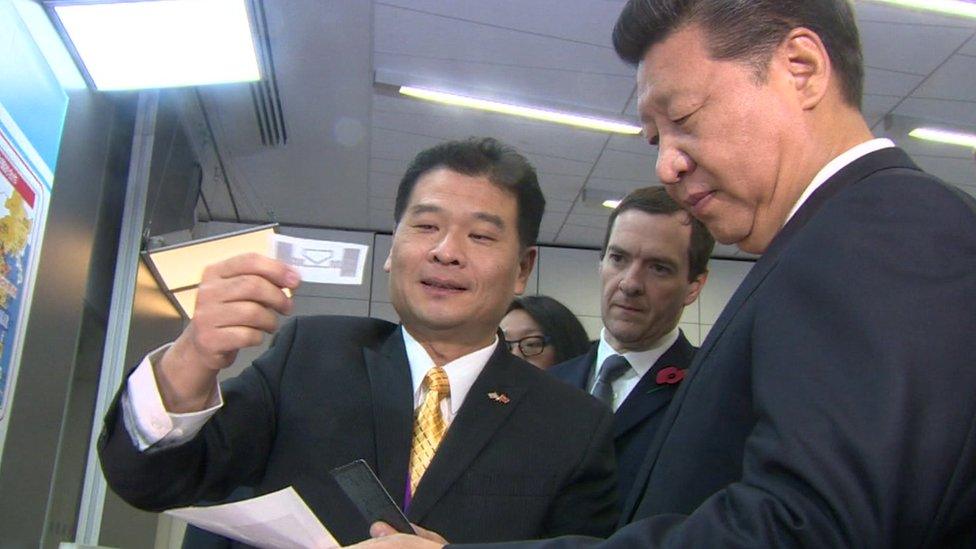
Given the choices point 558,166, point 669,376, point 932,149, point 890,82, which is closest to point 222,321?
point 669,376

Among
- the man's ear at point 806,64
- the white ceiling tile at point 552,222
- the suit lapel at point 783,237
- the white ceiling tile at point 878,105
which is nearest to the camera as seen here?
the suit lapel at point 783,237

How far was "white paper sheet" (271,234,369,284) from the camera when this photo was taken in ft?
3.65

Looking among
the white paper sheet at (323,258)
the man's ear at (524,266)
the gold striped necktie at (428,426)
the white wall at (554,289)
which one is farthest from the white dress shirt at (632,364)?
the white wall at (554,289)

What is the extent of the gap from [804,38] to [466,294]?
2.18 ft

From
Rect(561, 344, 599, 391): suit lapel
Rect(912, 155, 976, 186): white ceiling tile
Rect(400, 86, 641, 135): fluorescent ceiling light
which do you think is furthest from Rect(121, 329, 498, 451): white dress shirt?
Rect(912, 155, 976, 186): white ceiling tile

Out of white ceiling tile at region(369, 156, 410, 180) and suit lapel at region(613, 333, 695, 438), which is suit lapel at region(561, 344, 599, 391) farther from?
white ceiling tile at region(369, 156, 410, 180)

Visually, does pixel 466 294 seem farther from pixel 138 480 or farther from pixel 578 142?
pixel 578 142

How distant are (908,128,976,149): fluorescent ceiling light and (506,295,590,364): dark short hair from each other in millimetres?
3453

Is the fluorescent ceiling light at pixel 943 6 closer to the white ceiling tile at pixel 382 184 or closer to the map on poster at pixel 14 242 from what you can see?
the map on poster at pixel 14 242

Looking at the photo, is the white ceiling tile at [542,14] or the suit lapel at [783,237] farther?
the white ceiling tile at [542,14]

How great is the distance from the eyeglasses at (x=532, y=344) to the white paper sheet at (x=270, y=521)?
1.90 m

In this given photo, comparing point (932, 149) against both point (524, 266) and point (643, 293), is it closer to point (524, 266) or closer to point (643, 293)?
point (643, 293)

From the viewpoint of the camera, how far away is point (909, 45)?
4.47 meters

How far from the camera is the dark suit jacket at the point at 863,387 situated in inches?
29.5
